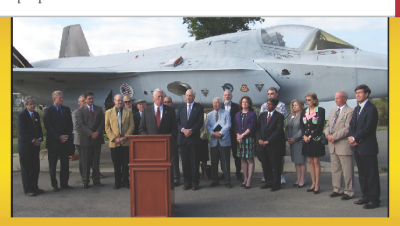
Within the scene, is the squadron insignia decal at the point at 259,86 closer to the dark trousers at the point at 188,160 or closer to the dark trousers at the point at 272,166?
the dark trousers at the point at 272,166

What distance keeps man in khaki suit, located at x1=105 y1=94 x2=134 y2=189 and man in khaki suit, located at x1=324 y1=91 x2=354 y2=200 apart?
344 centimetres

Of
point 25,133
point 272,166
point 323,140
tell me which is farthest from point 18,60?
point 323,140

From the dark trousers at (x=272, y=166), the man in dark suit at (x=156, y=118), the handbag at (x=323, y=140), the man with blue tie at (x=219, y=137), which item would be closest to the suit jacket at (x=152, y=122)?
the man in dark suit at (x=156, y=118)

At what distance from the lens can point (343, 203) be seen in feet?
13.8

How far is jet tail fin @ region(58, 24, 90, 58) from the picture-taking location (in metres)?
15.1

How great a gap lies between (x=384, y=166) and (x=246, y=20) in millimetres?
19952

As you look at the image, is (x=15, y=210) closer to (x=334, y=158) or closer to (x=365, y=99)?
(x=334, y=158)

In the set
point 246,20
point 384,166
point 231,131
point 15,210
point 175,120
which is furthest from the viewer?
point 246,20

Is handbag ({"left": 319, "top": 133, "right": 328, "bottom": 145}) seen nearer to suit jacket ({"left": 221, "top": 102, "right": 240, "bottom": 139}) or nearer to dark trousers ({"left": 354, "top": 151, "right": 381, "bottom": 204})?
dark trousers ({"left": 354, "top": 151, "right": 381, "bottom": 204})

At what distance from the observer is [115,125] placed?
5293 millimetres

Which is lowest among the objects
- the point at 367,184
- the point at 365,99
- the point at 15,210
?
the point at 15,210

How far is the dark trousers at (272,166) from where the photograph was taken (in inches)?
196

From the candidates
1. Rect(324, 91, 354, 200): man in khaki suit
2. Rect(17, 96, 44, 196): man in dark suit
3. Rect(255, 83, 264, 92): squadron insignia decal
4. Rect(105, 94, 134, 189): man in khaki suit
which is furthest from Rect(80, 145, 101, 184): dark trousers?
Rect(324, 91, 354, 200): man in khaki suit

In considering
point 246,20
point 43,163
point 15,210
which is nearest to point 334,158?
point 15,210
